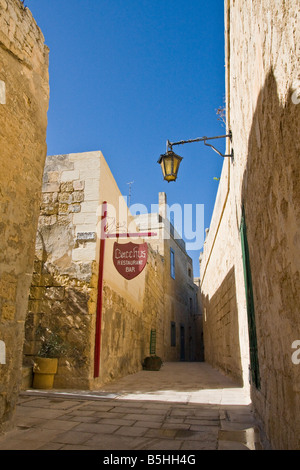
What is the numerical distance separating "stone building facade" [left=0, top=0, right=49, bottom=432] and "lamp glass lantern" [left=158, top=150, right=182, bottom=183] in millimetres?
1969

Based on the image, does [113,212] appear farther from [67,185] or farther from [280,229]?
[280,229]

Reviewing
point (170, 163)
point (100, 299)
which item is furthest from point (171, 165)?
point (100, 299)

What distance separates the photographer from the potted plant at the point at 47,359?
510 cm

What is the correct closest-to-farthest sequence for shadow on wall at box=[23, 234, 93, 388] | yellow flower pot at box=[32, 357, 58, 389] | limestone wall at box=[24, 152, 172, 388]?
yellow flower pot at box=[32, 357, 58, 389]
shadow on wall at box=[23, 234, 93, 388]
limestone wall at box=[24, 152, 172, 388]

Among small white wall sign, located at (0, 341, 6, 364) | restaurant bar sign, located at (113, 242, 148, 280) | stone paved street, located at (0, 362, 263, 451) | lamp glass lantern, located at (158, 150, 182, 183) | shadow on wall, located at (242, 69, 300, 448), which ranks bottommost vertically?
stone paved street, located at (0, 362, 263, 451)

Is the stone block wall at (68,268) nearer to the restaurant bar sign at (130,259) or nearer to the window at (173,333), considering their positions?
the restaurant bar sign at (130,259)

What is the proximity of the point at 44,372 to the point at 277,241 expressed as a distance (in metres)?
4.49

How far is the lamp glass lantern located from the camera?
16.1 feet

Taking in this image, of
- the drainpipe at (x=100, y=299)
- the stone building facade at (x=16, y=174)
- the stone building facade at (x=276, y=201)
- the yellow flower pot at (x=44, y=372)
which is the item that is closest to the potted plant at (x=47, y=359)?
the yellow flower pot at (x=44, y=372)

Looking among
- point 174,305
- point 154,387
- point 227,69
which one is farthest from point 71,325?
point 174,305

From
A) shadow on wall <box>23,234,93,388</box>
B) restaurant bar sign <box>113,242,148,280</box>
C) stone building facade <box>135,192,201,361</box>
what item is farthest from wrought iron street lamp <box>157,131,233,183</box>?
stone building facade <box>135,192,201,361</box>

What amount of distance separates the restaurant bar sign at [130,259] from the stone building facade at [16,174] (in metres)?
2.75

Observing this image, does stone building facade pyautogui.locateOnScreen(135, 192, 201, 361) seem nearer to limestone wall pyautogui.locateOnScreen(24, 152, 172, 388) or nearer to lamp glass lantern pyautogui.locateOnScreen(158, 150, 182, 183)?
limestone wall pyautogui.locateOnScreen(24, 152, 172, 388)

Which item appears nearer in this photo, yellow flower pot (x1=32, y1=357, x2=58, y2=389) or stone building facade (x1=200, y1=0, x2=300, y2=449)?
stone building facade (x1=200, y1=0, x2=300, y2=449)
